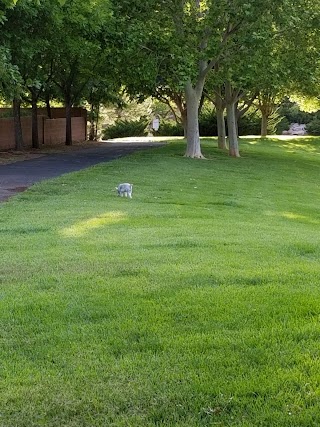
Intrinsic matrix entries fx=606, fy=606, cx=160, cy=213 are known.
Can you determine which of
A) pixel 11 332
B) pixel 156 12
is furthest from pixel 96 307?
pixel 156 12

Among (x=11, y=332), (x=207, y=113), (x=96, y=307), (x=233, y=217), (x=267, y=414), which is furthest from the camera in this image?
(x=207, y=113)

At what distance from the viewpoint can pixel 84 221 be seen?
968cm

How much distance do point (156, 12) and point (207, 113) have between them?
104 ft

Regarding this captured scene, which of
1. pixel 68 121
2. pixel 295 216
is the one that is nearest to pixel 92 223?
pixel 295 216

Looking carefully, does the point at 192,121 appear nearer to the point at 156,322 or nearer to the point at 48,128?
the point at 48,128

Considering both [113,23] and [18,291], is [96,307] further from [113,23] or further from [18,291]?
[113,23]

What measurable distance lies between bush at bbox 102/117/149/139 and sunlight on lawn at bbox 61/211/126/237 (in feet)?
146

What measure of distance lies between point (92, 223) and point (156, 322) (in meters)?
5.16

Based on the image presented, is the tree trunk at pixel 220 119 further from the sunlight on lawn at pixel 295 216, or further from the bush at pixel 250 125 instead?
the bush at pixel 250 125

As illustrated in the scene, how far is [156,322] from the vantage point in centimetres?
454

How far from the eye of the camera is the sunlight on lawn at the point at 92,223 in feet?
28.6

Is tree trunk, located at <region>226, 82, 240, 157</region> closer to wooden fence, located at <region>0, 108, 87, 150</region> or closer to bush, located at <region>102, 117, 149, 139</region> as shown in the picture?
wooden fence, located at <region>0, 108, 87, 150</region>

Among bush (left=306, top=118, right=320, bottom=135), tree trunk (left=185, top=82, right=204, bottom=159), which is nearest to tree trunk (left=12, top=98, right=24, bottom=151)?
tree trunk (left=185, top=82, right=204, bottom=159)

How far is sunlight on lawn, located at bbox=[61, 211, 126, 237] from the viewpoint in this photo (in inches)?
343
